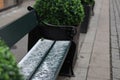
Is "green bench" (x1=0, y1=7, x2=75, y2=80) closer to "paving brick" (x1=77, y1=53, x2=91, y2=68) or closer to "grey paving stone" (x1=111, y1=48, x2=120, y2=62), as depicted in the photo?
"paving brick" (x1=77, y1=53, x2=91, y2=68)

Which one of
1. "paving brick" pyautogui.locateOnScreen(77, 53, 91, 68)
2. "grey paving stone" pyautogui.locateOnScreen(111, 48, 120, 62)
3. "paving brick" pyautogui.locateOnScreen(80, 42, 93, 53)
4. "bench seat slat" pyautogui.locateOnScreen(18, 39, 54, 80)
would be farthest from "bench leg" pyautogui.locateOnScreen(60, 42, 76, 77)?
"paving brick" pyautogui.locateOnScreen(80, 42, 93, 53)

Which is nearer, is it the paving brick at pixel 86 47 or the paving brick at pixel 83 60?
the paving brick at pixel 83 60

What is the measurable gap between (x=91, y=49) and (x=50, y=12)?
81.4 inches

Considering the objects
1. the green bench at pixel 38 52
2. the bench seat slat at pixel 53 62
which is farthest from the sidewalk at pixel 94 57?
the bench seat slat at pixel 53 62

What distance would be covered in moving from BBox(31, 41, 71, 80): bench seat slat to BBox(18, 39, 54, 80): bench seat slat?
0.07m

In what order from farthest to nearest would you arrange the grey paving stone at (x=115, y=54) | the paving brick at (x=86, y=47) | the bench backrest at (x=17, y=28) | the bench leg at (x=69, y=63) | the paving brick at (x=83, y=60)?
the paving brick at (x=86, y=47) < the grey paving stone at (x=115, y=54) < the paving brick at (x=83, y=60) < the bench leg at (x=69, y=63) < the bench backrest at (x=17, y=28)

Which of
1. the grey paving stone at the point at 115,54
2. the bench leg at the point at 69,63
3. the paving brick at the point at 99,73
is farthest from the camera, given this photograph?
the grey paving stone at the point at 115,54

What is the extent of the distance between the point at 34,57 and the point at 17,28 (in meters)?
0.65

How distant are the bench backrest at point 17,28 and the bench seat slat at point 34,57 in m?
0.31

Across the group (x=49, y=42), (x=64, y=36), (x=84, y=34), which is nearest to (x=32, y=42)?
(x=49, y=42)

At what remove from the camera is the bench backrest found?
2.75 metres

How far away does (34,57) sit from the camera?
3732mm

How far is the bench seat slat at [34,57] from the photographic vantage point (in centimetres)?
328

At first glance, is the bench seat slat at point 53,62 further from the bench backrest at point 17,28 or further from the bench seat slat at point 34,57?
the bench backrest at point 17,28
